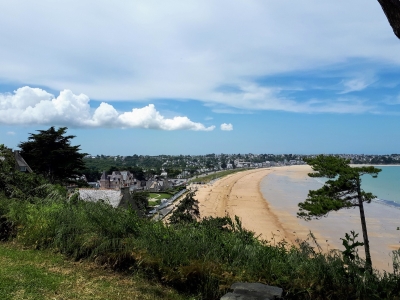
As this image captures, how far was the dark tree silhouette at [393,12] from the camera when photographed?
2.78 m

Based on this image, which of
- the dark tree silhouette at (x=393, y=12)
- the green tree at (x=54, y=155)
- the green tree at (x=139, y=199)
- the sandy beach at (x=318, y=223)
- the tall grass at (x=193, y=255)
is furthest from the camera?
the green tree at (x=54, y=155)

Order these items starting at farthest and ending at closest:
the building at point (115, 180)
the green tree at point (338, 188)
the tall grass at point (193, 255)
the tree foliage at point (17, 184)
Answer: the building at point (115, 180), the green tree at point (338, 188), the tree foliage at point (17, 184), the tall grass at point (193, 255)

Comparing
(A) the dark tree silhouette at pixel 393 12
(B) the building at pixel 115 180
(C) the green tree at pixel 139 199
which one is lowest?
(B) the building at pixel 115 180

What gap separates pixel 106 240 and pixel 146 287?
36.7 inches

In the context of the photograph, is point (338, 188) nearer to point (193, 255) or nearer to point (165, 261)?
point (193, 255)

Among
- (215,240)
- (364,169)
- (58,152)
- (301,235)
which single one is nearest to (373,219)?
(301,235)

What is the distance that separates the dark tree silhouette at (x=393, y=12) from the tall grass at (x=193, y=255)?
2278mm

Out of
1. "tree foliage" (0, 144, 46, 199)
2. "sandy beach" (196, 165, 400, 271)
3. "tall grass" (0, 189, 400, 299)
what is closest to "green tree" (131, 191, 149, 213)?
"tree foliage" (0, 144, 46, 199)

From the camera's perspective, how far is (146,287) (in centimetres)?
371

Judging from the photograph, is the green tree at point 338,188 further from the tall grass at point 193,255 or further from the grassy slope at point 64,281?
the grassy slope at point 64,281

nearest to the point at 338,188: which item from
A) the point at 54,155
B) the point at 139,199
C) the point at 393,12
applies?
the point at 393,12

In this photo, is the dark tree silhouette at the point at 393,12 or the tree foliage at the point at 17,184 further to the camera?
the tree foliage at the point at 17,184

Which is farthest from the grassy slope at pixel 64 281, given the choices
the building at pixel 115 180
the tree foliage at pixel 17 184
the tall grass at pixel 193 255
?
the building at pixel 115 180

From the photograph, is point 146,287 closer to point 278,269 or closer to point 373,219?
point 278,269
